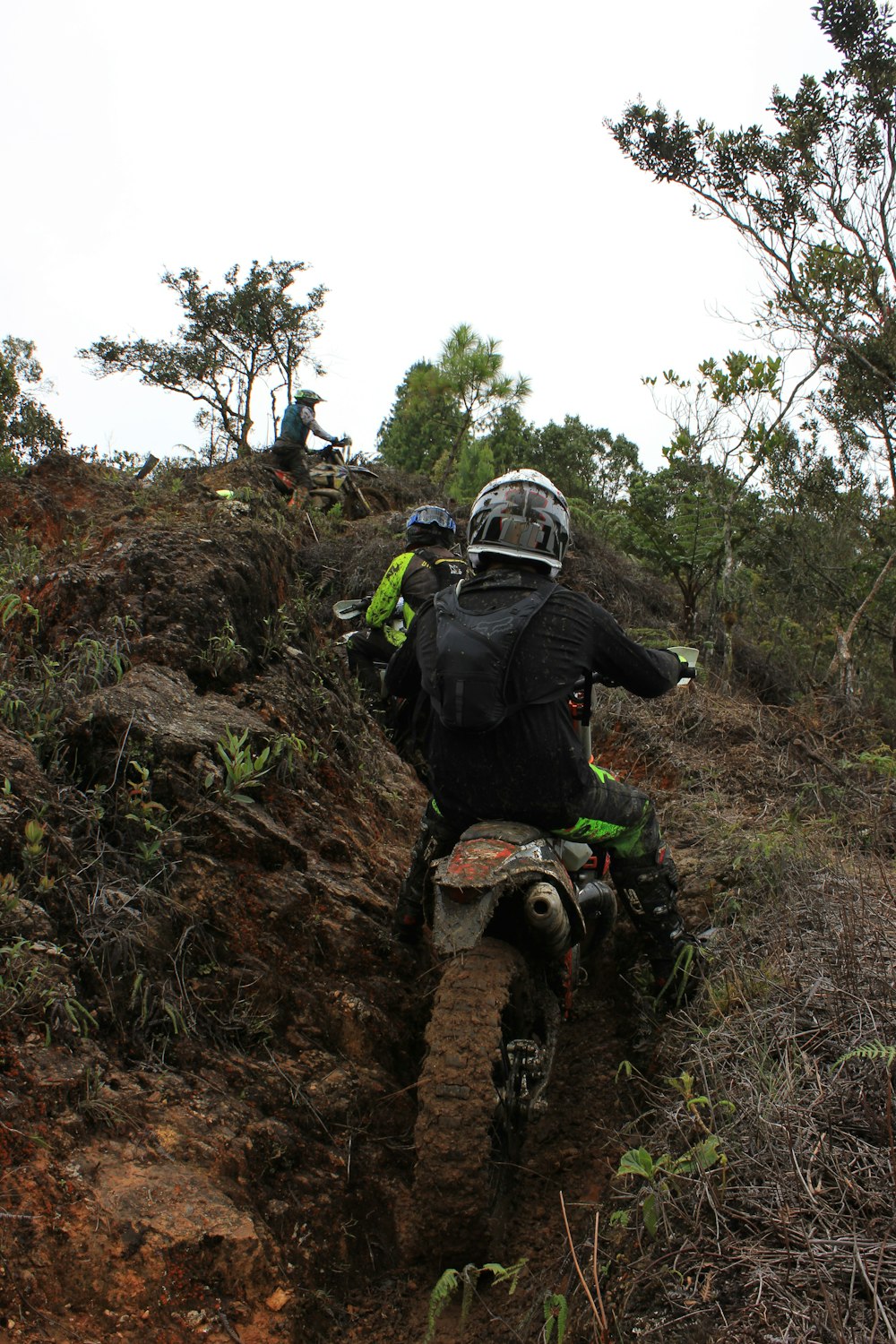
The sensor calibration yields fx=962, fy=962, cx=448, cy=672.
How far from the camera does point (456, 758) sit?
10.8ft

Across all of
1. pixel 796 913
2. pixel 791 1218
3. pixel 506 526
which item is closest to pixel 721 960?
pixel 796 913

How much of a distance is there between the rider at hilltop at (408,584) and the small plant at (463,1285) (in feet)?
13.4

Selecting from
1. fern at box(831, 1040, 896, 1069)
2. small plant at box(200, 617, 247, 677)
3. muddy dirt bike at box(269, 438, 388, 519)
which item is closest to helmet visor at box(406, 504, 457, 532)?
small plant at box(200, 617, 247, 677)

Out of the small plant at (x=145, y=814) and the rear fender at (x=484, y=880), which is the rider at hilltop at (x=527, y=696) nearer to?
the rear fender at (x=484, y=880)

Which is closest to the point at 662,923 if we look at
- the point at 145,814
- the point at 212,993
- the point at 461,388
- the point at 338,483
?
the point at 212,993

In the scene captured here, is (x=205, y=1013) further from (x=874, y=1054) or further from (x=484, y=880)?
(x=874, y=1054)

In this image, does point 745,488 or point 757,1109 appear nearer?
point 757,1109

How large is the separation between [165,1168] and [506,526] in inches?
90.0

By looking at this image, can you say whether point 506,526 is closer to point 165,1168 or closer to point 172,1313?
point 165,1168

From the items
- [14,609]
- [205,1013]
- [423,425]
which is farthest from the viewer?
[423,425]

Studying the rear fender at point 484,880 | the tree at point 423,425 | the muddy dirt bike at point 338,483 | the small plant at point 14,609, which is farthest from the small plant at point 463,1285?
the tree at point 423,425

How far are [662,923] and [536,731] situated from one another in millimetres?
1132

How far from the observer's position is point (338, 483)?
12930 mm

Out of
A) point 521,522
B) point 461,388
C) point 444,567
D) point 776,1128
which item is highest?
point 461,388
